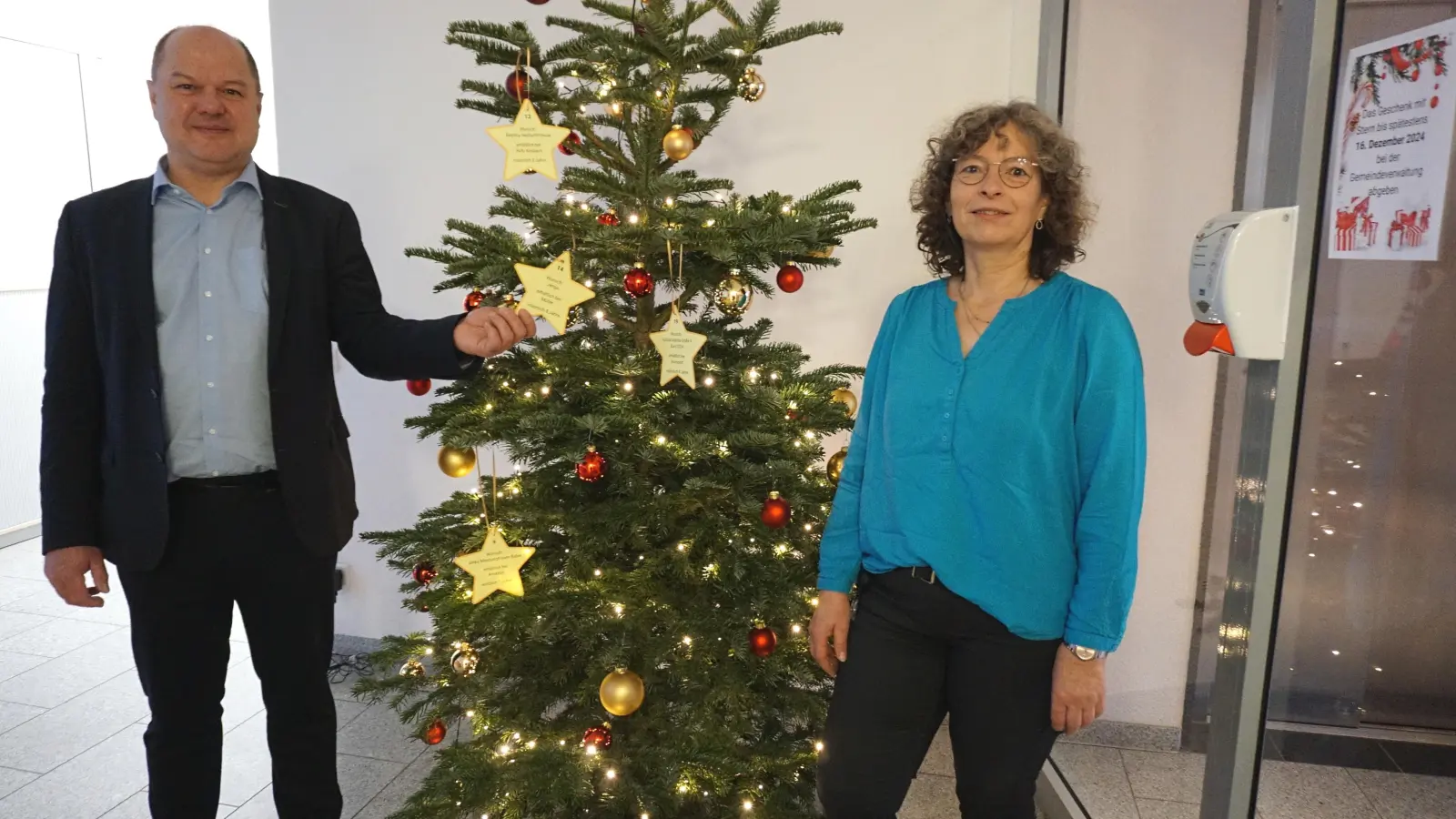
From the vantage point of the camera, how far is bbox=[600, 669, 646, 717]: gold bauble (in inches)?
56.1

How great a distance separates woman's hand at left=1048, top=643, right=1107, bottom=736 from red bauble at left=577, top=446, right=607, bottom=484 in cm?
77

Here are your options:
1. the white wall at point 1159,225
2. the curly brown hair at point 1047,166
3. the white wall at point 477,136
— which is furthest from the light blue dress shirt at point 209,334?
the white wall at point 1159,225

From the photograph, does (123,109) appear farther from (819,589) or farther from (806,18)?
(819,589)

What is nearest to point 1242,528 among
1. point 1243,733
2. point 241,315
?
point 1243,733


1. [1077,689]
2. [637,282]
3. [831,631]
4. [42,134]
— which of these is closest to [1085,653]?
[1077,689]

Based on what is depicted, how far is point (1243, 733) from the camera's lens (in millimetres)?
1144

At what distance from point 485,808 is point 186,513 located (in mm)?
770

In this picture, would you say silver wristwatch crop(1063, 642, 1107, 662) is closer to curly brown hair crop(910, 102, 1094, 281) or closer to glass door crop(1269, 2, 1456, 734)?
glass door crop(1269, 2, 1456, 734)

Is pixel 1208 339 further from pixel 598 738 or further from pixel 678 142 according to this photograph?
pixel 598 738

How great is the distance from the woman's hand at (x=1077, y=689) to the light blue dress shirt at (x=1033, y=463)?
3 centimetres

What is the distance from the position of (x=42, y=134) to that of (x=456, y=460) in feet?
13.0

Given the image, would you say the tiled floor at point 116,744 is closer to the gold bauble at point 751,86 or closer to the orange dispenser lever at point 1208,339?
the orange dispenser lever at point 1208,339

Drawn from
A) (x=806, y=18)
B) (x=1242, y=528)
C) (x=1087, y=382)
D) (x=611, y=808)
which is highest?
(x=806, y=18)

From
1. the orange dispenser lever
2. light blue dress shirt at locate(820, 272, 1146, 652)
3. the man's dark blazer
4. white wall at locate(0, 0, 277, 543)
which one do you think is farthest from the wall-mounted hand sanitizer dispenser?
white wall at locate(0, 0, 277, 543)
